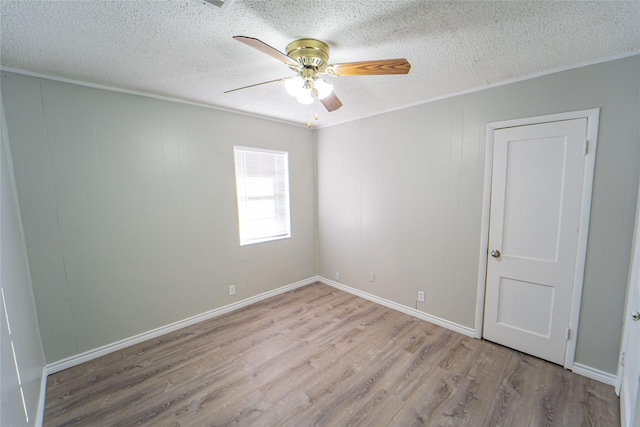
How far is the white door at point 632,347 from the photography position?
4.69ft

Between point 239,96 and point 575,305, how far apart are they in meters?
3.69

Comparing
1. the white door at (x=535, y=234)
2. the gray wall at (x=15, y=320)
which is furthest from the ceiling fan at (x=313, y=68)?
the gray wall at (x=15, y=320)

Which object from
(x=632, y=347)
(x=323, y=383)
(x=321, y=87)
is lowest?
(x=323, y=383)

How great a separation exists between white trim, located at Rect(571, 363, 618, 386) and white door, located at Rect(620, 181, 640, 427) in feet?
0.51

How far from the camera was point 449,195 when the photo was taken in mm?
2680

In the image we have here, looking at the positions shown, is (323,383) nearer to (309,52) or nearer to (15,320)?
(15,320)

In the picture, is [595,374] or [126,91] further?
[126,91]

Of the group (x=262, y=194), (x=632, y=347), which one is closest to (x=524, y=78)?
(x=632, y=347)

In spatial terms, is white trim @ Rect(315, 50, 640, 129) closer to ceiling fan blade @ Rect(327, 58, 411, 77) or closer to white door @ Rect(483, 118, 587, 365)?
white door @ Rect(483, 118, 587, 365)

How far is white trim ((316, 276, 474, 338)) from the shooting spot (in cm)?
267

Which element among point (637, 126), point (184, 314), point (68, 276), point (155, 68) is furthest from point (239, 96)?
point (637, 126)

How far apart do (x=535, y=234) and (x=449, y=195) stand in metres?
0.81

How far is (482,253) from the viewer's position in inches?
98.0

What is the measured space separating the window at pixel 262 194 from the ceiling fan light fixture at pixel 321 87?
1819mm
